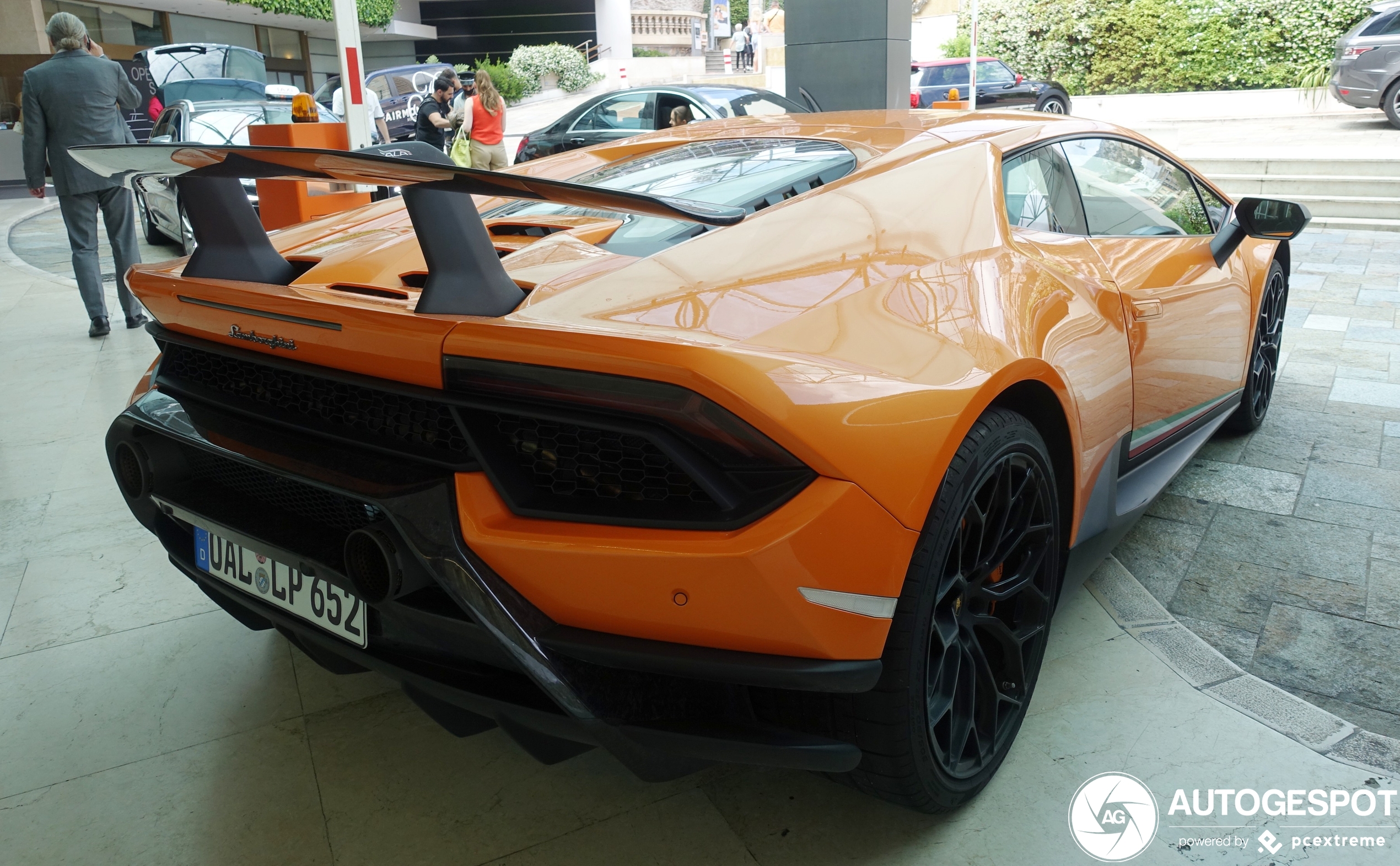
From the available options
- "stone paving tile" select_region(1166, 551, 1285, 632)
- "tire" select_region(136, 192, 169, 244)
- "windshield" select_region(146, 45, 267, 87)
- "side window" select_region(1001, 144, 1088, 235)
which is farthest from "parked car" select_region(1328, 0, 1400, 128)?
"windshield" select_region(146, 45, 267, 87)

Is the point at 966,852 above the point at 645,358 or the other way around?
the other way around

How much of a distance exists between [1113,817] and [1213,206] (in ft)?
7.90

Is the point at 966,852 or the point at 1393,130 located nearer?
the point at 966,852

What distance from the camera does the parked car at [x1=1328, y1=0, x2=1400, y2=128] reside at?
12.7 m

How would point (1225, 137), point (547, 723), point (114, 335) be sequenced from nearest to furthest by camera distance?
point (547, 723) < point (114, 335) < point (1225, 137)

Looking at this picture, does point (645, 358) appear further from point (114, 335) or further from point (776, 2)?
point (776, 2)

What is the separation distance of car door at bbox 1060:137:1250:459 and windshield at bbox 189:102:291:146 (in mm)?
8464

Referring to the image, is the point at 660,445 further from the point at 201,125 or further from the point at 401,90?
the point at 401,90

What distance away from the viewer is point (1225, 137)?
48.2ft

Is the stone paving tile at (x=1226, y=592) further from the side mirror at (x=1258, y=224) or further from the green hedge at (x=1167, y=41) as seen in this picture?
the green hedge at (x=1167, y=41)

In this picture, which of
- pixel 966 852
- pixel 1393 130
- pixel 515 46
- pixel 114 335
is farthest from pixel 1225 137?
pixel 515 46

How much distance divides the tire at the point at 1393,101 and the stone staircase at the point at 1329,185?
11.7 ft

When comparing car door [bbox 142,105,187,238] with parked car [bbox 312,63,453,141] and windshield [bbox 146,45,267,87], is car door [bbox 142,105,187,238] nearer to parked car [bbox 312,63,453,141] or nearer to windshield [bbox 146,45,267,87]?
parked car [bbox 312,63,453,141]

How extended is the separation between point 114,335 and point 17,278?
2.98 metres
